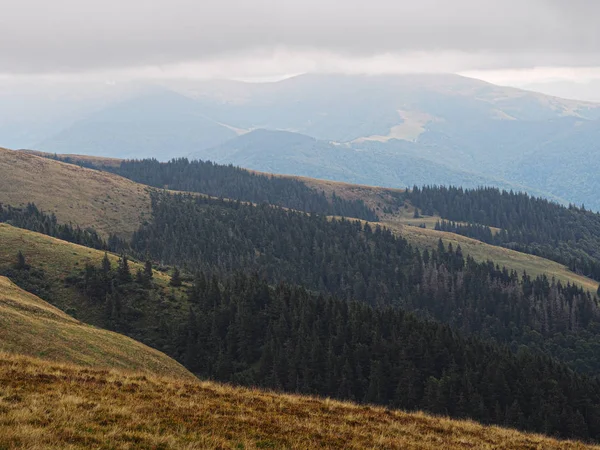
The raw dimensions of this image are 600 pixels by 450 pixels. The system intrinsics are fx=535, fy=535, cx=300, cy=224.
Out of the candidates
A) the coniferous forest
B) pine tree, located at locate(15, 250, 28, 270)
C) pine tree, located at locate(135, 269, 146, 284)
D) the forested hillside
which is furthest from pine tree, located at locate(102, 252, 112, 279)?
pine tree, located at locate(15, 250, 28, 270)

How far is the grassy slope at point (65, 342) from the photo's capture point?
48.5 m

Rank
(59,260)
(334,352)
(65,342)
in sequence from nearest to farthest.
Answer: (65,342) → (334,352) → (59,260)

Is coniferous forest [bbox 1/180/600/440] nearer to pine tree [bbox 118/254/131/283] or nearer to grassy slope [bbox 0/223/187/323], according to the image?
pine tree [bbox 118/254/131/283]

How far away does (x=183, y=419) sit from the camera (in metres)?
24.6

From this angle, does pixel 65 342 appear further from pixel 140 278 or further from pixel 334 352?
pixel 140 278

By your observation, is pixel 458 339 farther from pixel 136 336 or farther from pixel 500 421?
pixel 136 336

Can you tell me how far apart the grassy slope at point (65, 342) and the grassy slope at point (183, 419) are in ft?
52.1

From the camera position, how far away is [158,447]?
20328mm

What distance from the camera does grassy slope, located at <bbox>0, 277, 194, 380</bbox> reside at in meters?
48.5

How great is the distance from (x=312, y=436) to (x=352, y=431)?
3377 mm

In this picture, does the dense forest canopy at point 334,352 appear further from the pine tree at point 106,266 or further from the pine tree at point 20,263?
the pine tree at point 106,266

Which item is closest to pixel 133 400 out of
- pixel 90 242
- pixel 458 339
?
pixel 458 339

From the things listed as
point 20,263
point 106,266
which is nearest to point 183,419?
point 106,266

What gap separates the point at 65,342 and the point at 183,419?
1297 inches
